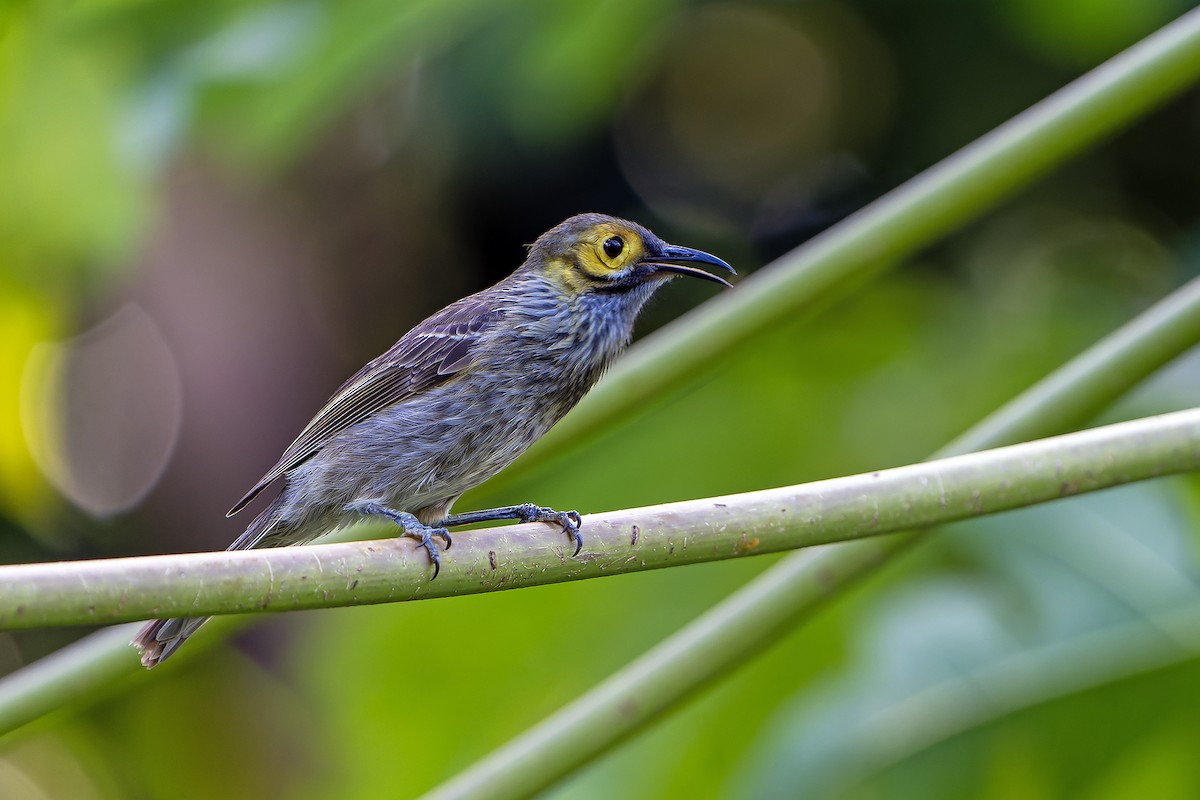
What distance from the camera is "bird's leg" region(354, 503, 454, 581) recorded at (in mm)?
1828

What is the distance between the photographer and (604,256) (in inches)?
119

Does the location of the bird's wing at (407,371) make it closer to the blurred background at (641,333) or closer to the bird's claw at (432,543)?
the blurred background at (641,333)

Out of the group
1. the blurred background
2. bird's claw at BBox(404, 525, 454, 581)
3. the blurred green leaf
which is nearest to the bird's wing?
the blurred background

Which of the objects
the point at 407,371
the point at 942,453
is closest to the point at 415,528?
the point at 407,371

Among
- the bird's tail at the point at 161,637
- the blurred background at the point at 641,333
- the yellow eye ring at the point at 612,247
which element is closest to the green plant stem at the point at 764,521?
the bird's tail at the point at 161,637

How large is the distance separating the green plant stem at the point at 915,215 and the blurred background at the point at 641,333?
0.18 metres

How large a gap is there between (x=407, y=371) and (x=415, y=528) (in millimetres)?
624

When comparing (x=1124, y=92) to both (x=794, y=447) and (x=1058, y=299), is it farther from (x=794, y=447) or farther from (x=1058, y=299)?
(x=1058, y=299)

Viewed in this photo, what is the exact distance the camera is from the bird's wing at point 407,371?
117 inches

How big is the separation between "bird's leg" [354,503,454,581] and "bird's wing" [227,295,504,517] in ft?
0.66

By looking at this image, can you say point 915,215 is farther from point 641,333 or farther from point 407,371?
point 641,333

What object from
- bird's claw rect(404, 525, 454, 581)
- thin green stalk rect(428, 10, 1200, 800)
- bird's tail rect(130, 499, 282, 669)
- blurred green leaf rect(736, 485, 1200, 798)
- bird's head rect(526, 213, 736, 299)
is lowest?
blurred green leaf rect(736, 485, 1200, 798)

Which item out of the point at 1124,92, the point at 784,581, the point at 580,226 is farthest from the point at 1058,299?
the point at 784,581

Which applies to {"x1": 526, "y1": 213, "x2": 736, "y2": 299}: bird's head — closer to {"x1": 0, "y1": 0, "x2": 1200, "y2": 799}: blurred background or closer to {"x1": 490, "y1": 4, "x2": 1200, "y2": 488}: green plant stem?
{"x1": 0, "y1": 0, "x2": 1200, "y2": 799}: blurred background
